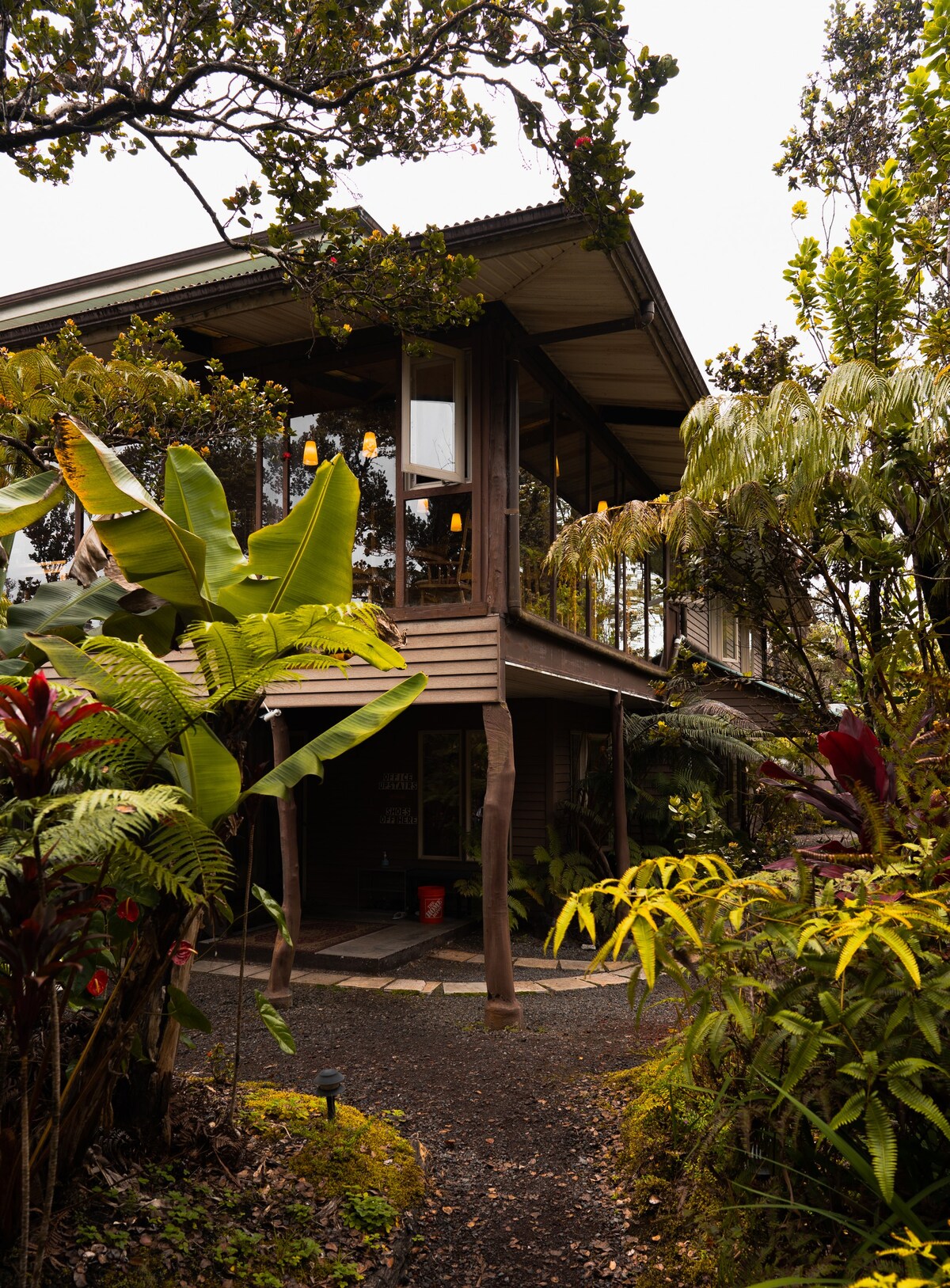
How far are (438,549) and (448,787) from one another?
4.90 meters

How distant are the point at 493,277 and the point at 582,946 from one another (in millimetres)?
7148

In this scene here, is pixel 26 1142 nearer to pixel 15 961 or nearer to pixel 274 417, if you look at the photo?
pixel 15 961

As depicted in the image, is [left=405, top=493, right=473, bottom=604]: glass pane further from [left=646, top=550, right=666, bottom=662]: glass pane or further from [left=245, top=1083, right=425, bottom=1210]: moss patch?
[left=646, top=550, right=666, bottom=662]: glass pane

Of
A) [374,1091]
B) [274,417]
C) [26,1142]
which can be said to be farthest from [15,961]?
[274,417]

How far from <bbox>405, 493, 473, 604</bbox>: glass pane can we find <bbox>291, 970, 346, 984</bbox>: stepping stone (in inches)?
145

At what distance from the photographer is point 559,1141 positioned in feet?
16.0

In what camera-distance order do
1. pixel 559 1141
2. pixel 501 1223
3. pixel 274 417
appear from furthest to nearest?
pixel 274 417 → pixel 559 1141 → pixel 501 1223

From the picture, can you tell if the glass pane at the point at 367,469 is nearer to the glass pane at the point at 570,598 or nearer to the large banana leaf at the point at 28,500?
the glass pane at the point at 570,598

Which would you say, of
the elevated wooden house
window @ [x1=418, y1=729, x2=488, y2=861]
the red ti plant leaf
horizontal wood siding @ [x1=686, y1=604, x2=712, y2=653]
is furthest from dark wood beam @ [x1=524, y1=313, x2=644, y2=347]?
horizontal wood siding @ [x1=686, y1=604, x2=712, y2=653]

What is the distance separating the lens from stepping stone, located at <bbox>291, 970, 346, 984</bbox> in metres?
8.80

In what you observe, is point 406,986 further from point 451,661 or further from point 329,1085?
point 329,1085

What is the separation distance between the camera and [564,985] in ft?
28.3

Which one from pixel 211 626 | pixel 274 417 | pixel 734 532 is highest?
pixel 274 417

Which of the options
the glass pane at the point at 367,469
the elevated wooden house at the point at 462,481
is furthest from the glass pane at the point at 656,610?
the glass pane at the point at 367,469
